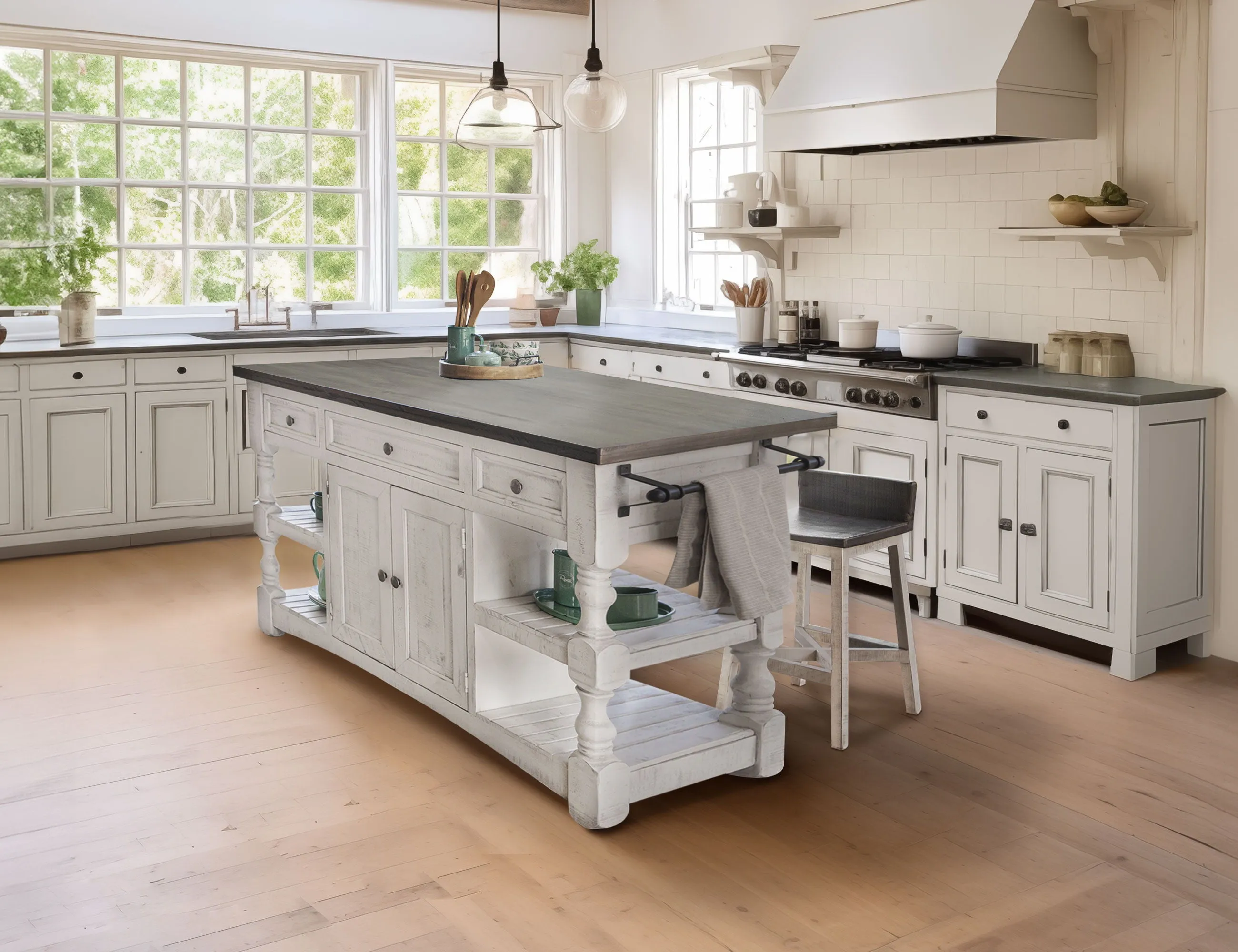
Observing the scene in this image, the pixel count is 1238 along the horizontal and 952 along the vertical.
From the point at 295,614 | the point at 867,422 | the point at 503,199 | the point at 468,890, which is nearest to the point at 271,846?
the point at 468,890

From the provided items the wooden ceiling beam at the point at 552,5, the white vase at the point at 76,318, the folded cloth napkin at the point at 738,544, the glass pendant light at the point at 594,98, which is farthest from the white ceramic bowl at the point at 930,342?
the white vase at the point at 76,318

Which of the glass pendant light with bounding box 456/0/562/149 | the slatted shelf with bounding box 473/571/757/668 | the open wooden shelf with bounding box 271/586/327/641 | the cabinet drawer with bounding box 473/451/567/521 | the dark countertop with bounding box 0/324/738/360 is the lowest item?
the open wooden shelf with bounding box 271/586/327/641

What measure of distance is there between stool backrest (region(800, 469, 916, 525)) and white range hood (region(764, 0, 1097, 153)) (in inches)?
61.8

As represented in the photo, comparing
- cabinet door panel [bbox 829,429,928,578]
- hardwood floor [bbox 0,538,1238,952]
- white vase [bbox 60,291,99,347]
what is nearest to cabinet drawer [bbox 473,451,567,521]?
hardwood floor [bbox 0,538,1238,952]

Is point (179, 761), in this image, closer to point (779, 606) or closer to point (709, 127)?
point (779, 606)

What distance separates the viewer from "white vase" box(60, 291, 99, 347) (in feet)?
20.0

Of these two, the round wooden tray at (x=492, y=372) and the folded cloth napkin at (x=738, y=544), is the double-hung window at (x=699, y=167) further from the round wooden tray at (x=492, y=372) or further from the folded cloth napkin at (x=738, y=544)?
the folded cloth napkin at (x=738, y=544)

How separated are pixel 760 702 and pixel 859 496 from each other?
2.58ft

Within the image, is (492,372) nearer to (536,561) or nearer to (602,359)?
(536,561)

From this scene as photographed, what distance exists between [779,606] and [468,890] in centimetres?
108

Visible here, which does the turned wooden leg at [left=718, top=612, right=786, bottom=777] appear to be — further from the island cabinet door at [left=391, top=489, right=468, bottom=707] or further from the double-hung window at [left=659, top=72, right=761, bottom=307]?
the double-hung window at [left=659, top=72, right=761, bottom=307]

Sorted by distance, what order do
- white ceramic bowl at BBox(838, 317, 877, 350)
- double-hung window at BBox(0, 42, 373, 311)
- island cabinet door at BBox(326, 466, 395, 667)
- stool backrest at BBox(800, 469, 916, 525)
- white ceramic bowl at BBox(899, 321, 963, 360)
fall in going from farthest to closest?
double-hung window at BBox(0, 42, 373, 311)
white ceramic bowl at BBox(838, 317, 877, 350)
white ceramic bowl at BBox(899, 321, 963, 360)
island cabinet door at BBox(326, 466, 395, 667)
stool backrest at BBox(800, 469, 916, 525)

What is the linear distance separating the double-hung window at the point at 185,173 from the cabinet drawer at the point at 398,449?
290cm

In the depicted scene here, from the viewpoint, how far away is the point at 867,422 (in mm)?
5094
